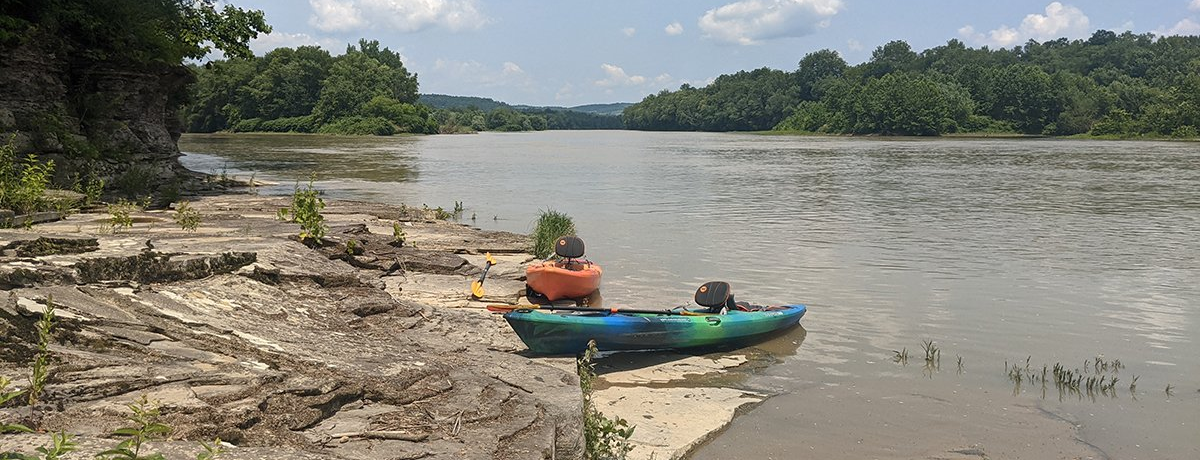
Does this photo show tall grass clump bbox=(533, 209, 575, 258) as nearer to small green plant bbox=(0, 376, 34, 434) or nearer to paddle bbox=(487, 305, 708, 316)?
paddle bbox=(487, 305, 708, 316)

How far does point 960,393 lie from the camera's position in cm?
929

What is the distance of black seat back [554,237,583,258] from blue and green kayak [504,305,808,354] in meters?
2.68

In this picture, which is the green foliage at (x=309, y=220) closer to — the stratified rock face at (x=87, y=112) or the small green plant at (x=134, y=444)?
the small green plant at (x=134, y=444)

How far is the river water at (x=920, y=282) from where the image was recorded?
840 cm

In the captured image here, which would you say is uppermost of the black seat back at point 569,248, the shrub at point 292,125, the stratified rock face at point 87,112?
the stratified rock face at point 87,112

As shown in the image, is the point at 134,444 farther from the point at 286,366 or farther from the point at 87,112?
the point at 87,112

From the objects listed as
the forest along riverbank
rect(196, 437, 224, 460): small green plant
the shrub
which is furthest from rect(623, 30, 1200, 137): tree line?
rect(196, 437, 224, 460): small green plant

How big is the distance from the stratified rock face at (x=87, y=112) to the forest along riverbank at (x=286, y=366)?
978 cm

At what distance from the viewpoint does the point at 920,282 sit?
1533 cm

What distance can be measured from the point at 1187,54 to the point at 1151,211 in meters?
137

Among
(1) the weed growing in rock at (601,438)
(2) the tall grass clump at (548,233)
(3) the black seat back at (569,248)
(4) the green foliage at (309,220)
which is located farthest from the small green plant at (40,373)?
(2) the tall grass clump at (548,233)

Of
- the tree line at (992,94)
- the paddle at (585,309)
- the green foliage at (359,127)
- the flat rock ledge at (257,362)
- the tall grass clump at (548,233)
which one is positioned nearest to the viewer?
the flat rock ledge at (257,362)

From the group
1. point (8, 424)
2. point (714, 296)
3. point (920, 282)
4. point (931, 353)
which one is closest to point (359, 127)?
→ point (920, 282)

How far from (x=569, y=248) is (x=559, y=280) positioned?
22.2 inches
